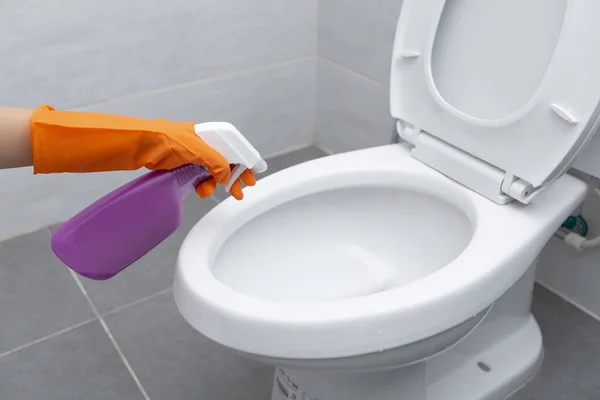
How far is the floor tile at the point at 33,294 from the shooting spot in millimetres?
1094

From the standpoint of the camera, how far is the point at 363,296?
2.40 feet

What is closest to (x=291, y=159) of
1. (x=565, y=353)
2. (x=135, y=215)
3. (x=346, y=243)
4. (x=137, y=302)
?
(x=137, y=302)

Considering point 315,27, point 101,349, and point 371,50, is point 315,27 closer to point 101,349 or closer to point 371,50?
point 371,50

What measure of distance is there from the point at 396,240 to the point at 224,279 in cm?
27

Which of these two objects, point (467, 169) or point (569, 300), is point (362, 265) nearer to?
point (467, 169)

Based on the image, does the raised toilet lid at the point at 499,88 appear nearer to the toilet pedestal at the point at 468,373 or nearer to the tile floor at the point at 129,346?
the toilet pedestal at the point at 468,373

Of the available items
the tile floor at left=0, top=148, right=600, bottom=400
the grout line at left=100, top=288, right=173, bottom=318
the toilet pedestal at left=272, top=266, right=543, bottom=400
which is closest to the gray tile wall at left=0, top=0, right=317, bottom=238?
the tile floor at left=0, top=148, right=600, bottom=400

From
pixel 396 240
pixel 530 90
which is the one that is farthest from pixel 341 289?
pixel 530 90

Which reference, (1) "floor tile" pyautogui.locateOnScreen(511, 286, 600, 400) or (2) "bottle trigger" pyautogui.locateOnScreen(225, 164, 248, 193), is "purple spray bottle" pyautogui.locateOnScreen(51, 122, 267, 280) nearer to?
(2) "bottle trigger" pyautogui.locateOnScreen(225, 164, 248, 193)

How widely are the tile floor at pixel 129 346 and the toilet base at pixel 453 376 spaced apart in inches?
1.9

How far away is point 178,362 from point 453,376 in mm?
439

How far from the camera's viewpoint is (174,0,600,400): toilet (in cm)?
64

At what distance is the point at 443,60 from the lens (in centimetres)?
88

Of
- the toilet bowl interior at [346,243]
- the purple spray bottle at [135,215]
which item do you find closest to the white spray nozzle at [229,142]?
the purple spray bottle at [135,215]
